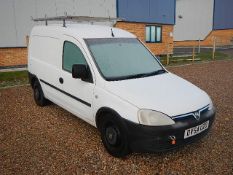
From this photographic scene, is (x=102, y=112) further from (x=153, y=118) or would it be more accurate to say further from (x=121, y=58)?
(x=121, y=58)

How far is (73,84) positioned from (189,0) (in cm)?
3418

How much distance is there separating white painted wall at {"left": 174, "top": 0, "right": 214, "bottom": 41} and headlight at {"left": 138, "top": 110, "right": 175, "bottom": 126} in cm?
3342

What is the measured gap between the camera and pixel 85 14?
15.7 meters

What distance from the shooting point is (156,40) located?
20703 millimetres

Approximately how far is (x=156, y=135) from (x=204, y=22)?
3390cm

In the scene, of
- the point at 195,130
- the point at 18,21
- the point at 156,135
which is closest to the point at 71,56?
the point at 156,135

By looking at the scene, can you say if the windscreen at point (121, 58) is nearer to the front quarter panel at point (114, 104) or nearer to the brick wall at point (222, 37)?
the front quarter panel at point (114, 104)

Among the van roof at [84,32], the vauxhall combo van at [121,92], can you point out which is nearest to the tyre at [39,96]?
the vauxhall combo van at [121,92]

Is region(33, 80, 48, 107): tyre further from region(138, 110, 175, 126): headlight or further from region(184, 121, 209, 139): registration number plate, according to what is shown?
region(184, 121, 209, 139): registration number plate

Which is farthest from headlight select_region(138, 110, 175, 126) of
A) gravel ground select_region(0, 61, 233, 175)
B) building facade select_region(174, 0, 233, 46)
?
building facade select_region(174, 0, 233, 46)

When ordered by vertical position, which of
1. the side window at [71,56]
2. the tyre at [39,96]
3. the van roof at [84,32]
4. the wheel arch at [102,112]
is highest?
the van roof at [84,32]

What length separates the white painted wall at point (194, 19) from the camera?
33.8 m

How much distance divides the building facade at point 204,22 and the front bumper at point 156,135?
103ft

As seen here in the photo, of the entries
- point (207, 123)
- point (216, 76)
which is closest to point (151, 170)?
point (207, 123)
